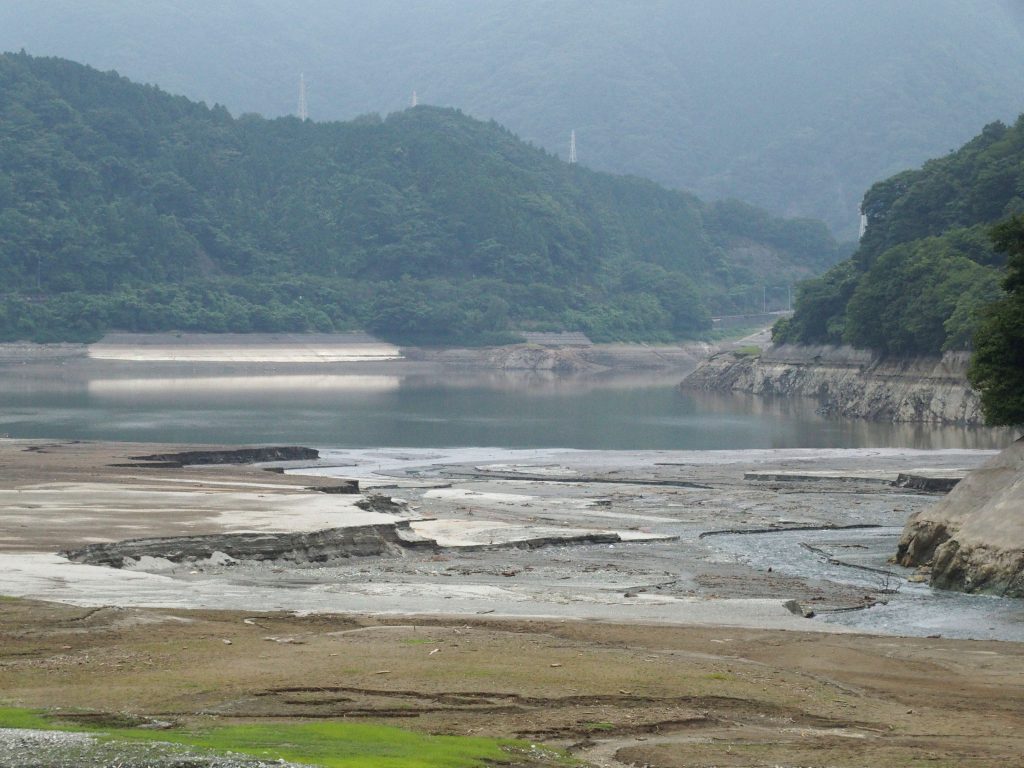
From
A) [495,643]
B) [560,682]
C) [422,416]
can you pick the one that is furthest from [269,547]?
[422,416]

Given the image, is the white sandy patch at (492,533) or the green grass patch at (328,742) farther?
the white sandy patch at (492,533)

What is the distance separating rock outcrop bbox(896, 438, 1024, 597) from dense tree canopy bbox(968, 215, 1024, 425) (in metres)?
3.21

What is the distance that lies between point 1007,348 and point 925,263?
7811cm

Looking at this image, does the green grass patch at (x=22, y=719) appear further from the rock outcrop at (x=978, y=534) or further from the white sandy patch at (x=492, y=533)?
the white sandy patch at (x=492, y=533)

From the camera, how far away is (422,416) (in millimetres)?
105812

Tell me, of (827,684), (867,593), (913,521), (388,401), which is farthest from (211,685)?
(388,401)

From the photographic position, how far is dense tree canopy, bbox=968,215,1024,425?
134 feet

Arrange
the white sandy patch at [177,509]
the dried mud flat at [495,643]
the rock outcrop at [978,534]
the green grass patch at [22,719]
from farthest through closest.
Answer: the white sandy patch at [177,509]
the rock outcrop at [978,534]
the dried mud flat at [495,643]
the green grass patch at [22,719]

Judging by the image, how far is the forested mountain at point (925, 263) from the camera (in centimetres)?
10994

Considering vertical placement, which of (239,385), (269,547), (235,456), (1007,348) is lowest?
(269,547)

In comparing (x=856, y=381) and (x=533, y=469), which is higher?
(x=856, y=381)

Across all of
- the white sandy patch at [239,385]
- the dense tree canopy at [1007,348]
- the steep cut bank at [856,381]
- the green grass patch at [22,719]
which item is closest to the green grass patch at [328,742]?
the green grass patch at [22,719]

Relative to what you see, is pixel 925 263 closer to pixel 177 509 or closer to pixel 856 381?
pixel 856 381

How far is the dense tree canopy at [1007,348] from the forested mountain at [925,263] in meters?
53.4
